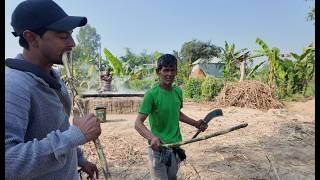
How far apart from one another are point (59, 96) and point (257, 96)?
1309cm

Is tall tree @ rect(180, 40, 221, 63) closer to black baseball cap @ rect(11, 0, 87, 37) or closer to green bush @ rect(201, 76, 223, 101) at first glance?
green bush @ rect(201, 76, 223, 101)

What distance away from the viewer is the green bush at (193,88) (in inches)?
720

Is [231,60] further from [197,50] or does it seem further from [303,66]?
[197,50]

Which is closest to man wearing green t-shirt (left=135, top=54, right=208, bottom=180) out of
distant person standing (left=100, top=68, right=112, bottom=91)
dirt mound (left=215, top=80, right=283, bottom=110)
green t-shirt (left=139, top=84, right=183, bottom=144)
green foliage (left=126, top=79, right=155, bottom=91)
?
green t-shirt (left=139, top=84, right=183, bottom=144)

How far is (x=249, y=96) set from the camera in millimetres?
14023

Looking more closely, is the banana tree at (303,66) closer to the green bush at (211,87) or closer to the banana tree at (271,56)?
the banana tree at (271,56)

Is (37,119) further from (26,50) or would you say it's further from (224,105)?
(224,105)

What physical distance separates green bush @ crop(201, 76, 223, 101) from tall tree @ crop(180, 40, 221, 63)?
2640 cm

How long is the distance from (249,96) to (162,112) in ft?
38.1

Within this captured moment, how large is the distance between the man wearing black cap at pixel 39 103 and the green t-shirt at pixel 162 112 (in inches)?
52.9

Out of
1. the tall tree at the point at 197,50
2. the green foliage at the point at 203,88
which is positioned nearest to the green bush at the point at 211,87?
the green foliage at the point at 203,88

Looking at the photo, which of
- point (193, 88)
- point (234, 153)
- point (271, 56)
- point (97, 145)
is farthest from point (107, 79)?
point (97, 145)

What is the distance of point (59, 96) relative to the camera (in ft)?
5.46
